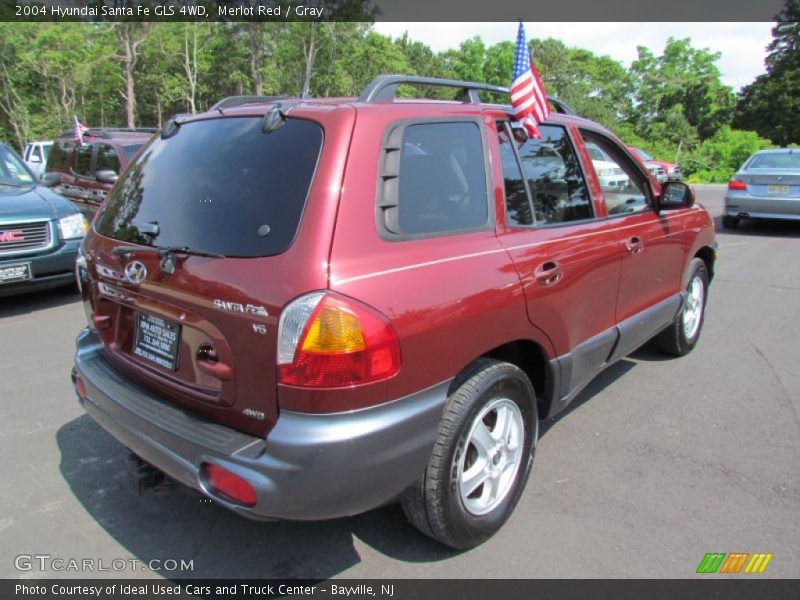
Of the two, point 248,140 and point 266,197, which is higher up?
point 248,140

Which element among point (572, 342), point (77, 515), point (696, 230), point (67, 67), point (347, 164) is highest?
point (67, 67)

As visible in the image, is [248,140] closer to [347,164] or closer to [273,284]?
[347,164]

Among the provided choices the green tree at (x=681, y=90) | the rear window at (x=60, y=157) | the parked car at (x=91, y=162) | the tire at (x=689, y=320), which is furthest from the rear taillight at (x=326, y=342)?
the green tree at (x=681, y=90)

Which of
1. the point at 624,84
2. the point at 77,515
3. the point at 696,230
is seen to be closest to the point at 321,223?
the point at 77,515

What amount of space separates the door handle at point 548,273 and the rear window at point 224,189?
115 cm

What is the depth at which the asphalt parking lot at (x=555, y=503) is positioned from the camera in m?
2.51

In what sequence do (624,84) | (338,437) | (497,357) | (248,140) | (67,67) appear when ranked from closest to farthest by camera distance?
(338,437) < (248,140) < (497,357) < (67,67) < (624,84)

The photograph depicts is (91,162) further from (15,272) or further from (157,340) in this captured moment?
(157,340)

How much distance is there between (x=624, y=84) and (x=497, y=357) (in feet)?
192

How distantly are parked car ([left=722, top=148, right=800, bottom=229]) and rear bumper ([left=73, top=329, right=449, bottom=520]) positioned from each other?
1100cm

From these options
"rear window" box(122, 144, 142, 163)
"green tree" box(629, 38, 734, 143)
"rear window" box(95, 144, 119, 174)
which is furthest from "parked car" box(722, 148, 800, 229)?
"green tree" box(629, 38, 734, 143)

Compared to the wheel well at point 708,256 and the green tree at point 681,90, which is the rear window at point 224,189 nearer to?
the wheel well at point 708,256

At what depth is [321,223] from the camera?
2.06 m

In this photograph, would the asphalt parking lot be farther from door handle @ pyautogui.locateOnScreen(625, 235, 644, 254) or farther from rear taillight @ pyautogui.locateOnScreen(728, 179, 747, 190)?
rear taillight @ pyautogui.locateOnScreen(728, 179, 747, 190)
